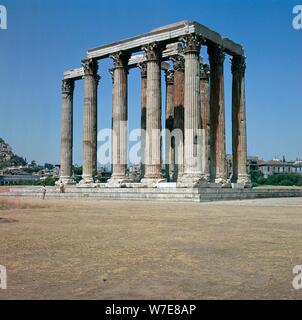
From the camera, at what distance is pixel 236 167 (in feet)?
176

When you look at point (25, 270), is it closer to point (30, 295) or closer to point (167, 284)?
point (30, 295)

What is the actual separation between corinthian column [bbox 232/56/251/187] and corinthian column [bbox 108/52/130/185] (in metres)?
12.8

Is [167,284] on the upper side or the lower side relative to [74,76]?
lower

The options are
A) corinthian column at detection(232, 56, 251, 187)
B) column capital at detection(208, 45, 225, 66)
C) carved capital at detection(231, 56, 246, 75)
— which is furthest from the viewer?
carved capital at detection(231, 56, 246, 75)

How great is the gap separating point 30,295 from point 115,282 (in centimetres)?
154

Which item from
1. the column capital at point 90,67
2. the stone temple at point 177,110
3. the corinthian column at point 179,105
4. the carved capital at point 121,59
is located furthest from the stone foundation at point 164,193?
the column capital at point 90,67

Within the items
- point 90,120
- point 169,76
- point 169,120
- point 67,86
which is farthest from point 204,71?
point 67,86

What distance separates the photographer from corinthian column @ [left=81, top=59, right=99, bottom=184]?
188 feet

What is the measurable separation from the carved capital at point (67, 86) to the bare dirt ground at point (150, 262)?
51.9m

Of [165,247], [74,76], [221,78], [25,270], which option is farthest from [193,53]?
[25,270]

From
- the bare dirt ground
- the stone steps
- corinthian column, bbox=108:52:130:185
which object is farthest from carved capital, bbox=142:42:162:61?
the bare dirt ground

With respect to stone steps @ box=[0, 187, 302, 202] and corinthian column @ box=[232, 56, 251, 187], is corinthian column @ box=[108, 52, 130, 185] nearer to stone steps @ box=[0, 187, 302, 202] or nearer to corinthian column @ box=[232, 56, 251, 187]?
stone steps @ box=[0, 187, 302, 202]

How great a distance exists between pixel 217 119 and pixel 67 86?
1027 inches

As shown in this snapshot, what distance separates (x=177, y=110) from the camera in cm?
5409
